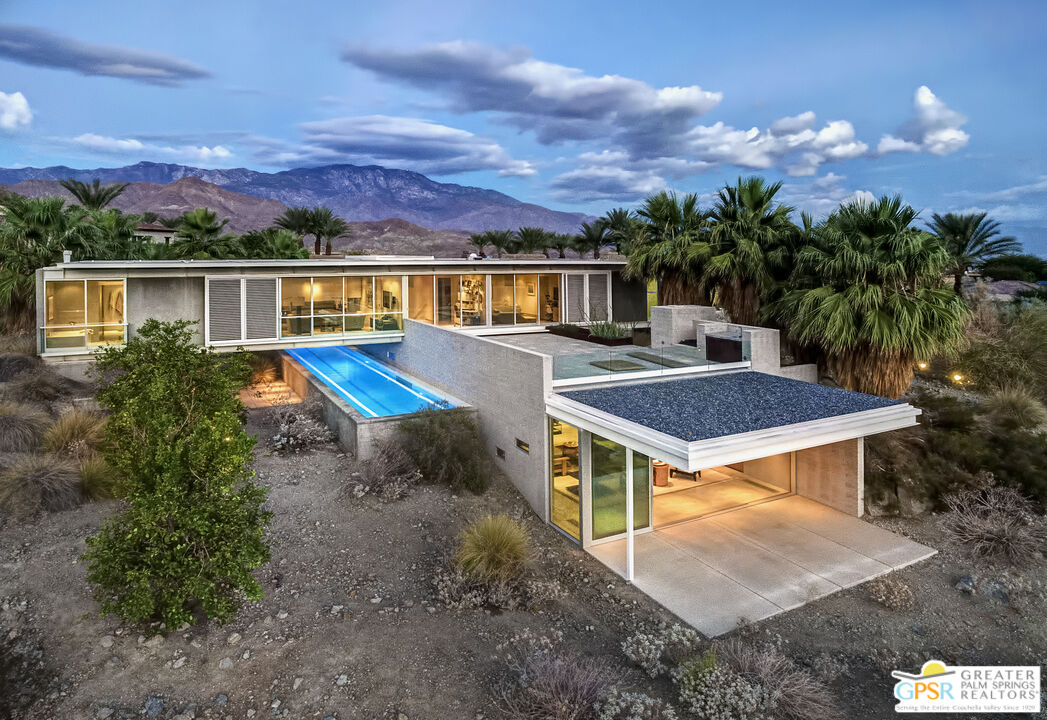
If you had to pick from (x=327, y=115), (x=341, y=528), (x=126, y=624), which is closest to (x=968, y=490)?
(x=341, y=528)

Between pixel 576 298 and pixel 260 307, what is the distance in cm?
1038

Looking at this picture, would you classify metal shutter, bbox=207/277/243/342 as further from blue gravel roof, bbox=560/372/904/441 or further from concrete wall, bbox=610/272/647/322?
concrete wall, bbox=610/272/647/322

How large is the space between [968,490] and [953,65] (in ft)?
168

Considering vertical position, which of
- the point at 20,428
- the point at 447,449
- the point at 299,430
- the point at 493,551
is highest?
the point at 20,428

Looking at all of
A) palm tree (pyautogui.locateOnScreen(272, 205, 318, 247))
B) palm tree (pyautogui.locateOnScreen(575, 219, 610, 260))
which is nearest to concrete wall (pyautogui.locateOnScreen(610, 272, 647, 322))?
palm tree (pyautogui.locateOnScreen(575, 219, 610, 260))

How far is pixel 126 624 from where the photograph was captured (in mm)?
7098

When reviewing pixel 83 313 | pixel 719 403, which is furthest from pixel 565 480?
pixel 83 313

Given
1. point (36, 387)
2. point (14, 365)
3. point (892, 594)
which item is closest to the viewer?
point (892, 594)

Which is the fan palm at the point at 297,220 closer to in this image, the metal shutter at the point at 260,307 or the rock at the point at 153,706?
the metal shutter at the point at 260,307

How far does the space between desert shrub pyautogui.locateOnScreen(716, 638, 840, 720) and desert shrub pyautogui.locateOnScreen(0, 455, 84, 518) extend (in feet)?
32.3

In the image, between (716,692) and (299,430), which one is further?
(299,430)

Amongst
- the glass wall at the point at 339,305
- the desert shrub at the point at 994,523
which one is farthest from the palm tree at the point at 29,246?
the desert shrub at the point at 994,523

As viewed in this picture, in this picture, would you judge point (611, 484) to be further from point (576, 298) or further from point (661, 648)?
point (576, 298)

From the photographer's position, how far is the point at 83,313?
51.3 feet
